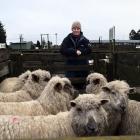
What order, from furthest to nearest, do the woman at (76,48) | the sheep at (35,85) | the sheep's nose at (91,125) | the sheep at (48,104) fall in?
the woman at (76,48), the sheep at (35,85), the sheep at (48,104), the sheep's nose at (91,125)

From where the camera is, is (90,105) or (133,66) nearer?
(90,105)

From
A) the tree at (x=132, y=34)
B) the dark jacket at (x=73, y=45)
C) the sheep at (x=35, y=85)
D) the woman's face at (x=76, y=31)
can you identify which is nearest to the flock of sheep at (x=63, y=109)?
the sheep at (x=35, y=85)

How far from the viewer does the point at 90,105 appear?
625 cm

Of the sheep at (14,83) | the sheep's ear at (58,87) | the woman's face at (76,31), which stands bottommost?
the sheep at (14,83)

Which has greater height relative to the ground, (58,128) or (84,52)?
(84,52)

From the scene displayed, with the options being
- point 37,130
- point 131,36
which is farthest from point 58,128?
point 131,36

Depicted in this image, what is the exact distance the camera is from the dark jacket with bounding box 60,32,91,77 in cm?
1011

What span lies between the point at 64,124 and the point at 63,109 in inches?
63.1

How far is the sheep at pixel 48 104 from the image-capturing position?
770 centimetres

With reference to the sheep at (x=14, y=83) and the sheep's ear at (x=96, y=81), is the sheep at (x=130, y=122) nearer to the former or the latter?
the sheep's ear at (x=96, y=81)

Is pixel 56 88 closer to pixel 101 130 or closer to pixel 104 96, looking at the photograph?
pixel 104 96

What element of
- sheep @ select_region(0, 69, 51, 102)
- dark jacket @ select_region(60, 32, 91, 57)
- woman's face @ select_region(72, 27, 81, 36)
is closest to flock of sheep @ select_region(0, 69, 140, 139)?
sheep @ select_region(0, 69, 51, 102)

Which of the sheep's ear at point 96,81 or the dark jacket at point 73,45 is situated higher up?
the dark jacket at point 73,45

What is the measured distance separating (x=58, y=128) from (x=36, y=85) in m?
3.16
